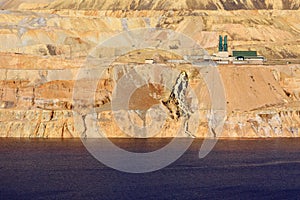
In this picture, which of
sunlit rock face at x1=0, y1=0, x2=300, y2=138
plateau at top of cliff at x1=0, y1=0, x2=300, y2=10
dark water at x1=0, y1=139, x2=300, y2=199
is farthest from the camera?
plateau at top of cliff at x1=0, y1=0, x2=300, y2=10

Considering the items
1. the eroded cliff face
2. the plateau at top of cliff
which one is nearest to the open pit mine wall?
the eroded cliff face

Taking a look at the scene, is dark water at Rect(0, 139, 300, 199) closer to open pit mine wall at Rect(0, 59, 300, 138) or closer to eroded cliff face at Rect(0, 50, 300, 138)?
eroded cliff face at Rect(0, 50, 300, 138)

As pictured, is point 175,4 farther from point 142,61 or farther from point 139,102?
point 139,102

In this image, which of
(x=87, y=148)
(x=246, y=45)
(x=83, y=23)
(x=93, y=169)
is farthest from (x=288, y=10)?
(x=93, y=169)

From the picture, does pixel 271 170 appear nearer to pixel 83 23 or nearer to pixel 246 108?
pixel 246 108

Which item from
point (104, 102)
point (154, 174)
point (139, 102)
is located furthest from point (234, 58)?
point (154, 174)

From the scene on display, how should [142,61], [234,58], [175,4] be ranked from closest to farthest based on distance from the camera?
[234,58], [142,61], [175,4]
